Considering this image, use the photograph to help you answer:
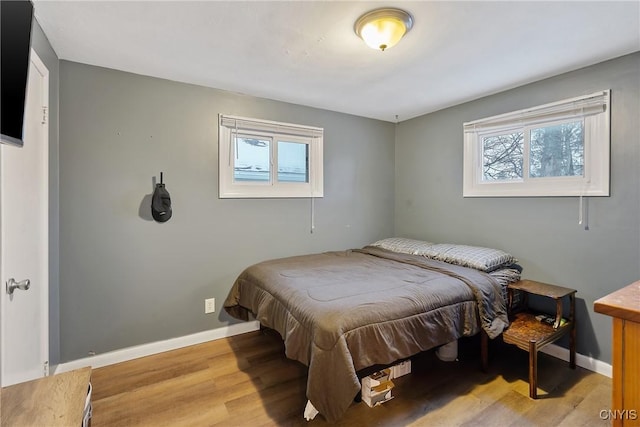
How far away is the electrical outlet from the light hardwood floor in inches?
14.1

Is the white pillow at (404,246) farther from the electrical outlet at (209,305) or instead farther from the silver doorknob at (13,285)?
the silver doorknob at (13,285)

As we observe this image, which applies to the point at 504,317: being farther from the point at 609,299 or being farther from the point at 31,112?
the point at 31,112

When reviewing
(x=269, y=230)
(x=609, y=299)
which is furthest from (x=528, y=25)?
(x=269, y=230)

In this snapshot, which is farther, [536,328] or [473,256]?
[473,256]

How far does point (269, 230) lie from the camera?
3.01 m

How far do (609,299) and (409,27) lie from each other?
1631 mm

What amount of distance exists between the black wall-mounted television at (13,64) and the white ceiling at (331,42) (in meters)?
0.71

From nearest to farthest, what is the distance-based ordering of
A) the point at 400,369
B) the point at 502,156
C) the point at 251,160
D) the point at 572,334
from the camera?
1. the point at 400,369
2. the point at 572,334
3. the point at 502,156
4. the point at 251,160

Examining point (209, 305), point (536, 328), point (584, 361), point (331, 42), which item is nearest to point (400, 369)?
point (536, 328)

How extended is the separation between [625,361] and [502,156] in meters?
2.27

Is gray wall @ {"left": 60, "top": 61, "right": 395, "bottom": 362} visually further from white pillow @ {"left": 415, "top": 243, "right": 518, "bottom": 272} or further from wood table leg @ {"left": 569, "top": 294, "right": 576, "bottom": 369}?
wood table leg @ {"left": 569, "top": 294, "right": 576, "bottom": 369}

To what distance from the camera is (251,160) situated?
9.70ft

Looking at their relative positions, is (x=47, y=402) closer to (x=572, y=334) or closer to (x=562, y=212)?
(x=572, y=334)

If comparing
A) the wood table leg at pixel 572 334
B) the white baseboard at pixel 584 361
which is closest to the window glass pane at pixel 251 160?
the wood table leg at pixel 572 334
